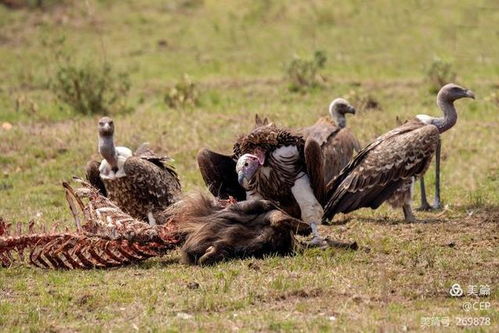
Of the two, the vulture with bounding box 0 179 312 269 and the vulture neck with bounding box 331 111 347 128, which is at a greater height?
the vulture neck with bounding box 331 111 347 128

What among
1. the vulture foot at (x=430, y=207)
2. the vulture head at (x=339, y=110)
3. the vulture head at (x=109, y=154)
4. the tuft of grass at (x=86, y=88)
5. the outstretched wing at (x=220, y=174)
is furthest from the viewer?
the tuft of grass at (x=86, y=88)

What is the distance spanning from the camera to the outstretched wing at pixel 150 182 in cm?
964

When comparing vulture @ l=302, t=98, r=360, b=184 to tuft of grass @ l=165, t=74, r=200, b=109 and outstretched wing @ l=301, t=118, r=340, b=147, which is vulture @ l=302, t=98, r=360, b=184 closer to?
outstretched wing @ l=301, t=118, r=340, b=147

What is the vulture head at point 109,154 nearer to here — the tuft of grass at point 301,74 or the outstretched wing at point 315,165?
the outstretched wing at point 315,165

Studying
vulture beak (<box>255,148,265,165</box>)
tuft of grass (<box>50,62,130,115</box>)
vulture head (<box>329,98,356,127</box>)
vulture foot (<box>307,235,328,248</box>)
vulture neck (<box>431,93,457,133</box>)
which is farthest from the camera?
tuft of grass (<box>50,62,130,115</box>)

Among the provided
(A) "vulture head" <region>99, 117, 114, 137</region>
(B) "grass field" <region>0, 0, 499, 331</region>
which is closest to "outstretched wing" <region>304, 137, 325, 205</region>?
(B) "grass field" <region>0, 0, 499, 331</region>

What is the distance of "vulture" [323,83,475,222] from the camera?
10086 mm

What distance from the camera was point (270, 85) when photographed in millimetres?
19797

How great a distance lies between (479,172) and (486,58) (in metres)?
10.4

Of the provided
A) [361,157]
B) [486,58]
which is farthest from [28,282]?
[486,58]

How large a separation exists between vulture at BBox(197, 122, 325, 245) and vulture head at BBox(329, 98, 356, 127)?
14.2ft

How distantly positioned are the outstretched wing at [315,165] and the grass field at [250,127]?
59 cm

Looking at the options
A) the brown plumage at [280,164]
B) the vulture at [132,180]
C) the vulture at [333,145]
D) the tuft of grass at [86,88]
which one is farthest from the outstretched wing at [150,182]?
the tuft of grass at [86,88]

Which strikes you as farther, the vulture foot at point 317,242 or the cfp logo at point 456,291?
the vulture foot at point 317,242
